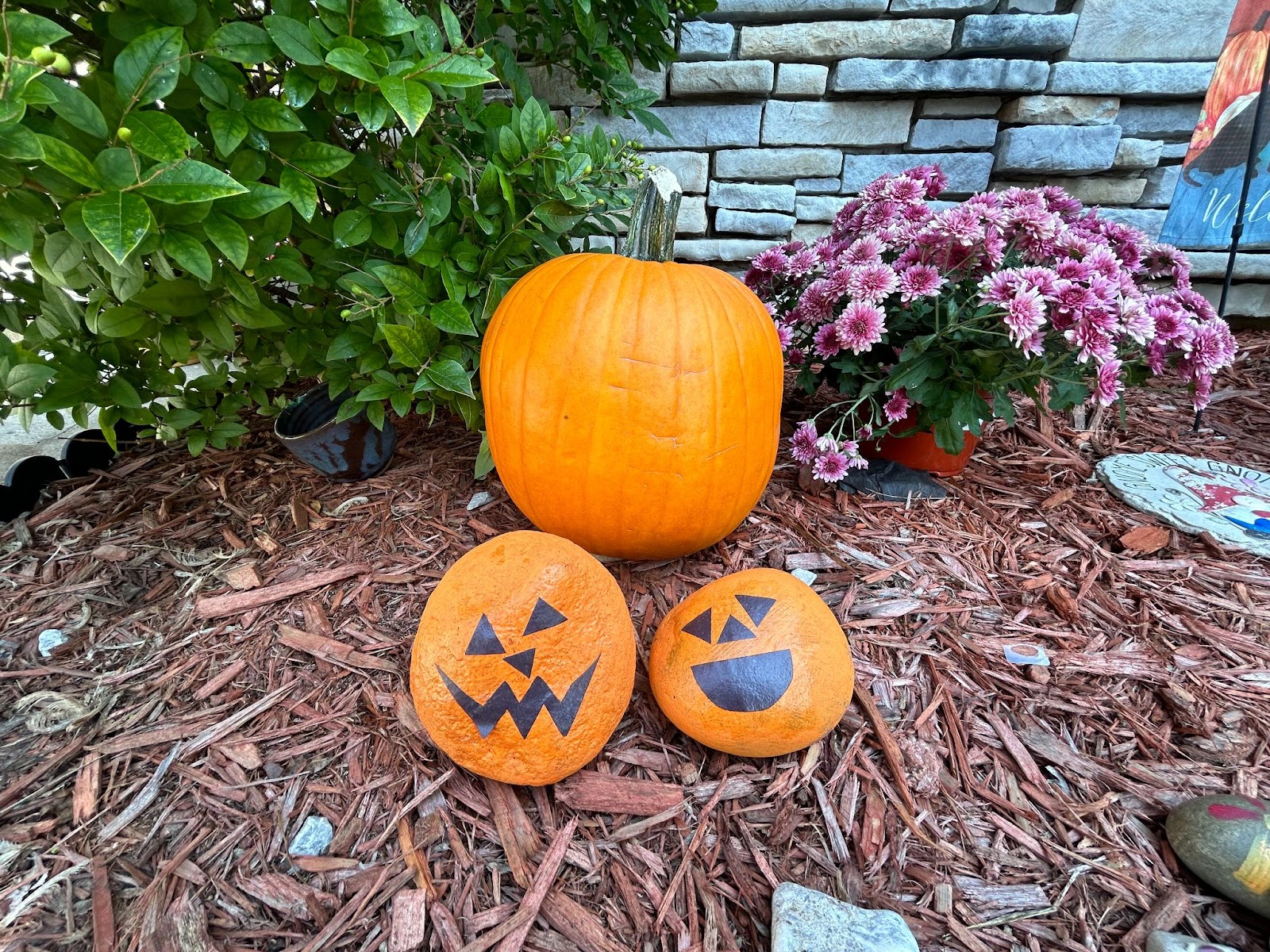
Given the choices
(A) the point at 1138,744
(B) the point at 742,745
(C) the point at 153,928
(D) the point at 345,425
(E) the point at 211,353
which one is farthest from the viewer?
(D) the point at 345,425

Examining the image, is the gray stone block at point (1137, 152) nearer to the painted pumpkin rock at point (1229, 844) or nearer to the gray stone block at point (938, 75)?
the gray stone block at point (938, 75)

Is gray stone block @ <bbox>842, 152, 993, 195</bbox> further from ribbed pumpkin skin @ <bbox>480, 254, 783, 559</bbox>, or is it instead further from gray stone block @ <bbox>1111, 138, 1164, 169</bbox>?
ribbed pumpkin skin @ <bbox>480, 254, 783, 559</bbox>

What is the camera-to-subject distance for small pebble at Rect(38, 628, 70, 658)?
1.27 metres

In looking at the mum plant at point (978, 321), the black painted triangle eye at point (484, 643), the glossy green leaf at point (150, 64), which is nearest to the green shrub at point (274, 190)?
the glossy green leaf at point (150, 64)

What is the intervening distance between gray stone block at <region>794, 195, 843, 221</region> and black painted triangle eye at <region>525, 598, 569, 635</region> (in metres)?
2.43

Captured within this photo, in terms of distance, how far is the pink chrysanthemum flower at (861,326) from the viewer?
58.5 inches

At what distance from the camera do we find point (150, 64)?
Result: 847 millimetres

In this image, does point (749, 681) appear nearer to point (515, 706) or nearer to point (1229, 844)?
point (515, 706)

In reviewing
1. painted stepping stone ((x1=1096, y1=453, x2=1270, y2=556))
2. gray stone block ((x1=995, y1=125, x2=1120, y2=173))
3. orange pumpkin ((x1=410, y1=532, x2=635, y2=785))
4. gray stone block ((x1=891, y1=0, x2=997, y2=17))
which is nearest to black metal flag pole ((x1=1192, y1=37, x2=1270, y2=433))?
painted stepping stone ((x1=1096, y1=453, x2=1270, y2=556))

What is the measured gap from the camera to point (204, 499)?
1.71m

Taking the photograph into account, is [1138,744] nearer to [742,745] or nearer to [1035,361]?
[742,745]

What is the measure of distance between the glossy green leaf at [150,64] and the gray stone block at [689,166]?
189 centimetres

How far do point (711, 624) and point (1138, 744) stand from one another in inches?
36.0

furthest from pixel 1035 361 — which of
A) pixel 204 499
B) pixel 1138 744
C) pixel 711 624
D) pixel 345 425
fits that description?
pixel 204 499
